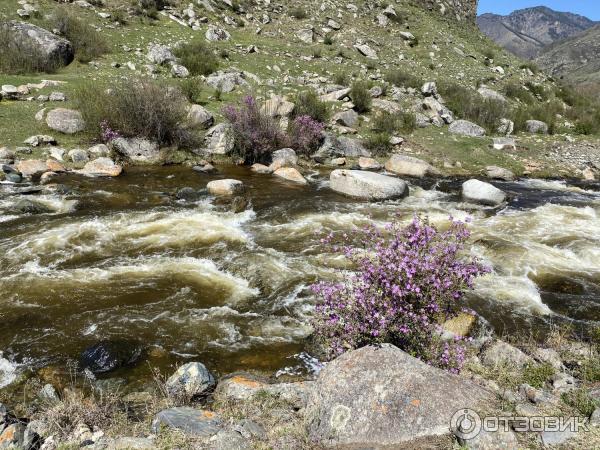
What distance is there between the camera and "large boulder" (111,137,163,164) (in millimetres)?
16281

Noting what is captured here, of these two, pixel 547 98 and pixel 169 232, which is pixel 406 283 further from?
pixel 547 98

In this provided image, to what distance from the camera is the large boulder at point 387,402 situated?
152 inches

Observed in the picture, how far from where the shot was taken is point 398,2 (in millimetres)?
43906

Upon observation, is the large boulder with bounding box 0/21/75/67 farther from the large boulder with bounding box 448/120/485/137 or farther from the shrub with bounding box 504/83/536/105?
the shrub with bounding box 504/83/536/105

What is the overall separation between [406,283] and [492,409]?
61.4 inches

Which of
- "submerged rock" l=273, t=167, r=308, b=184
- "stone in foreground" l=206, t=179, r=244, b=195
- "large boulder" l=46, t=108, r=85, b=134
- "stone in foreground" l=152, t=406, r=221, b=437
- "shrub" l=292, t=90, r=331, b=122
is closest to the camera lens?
"stone in foreground" l=152, t=406, r=221, b=437

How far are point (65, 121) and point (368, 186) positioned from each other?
38.8ft

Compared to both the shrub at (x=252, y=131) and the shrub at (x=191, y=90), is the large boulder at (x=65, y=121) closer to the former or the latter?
the shrub at (x=191, y=90)

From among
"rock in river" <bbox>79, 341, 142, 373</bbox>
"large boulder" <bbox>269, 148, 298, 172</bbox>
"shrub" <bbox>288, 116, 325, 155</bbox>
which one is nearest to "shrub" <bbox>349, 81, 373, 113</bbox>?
"shrub" <bbox>288, 116, 325, 155</bbox>

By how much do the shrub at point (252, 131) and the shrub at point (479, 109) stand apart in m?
13.2

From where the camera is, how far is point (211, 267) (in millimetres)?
9164

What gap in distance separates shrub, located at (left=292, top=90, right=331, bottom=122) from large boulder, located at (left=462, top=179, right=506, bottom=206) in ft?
27.2

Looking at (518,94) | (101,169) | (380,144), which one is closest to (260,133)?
(380,144)

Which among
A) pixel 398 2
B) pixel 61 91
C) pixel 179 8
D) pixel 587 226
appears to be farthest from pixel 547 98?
pixel 61 91
